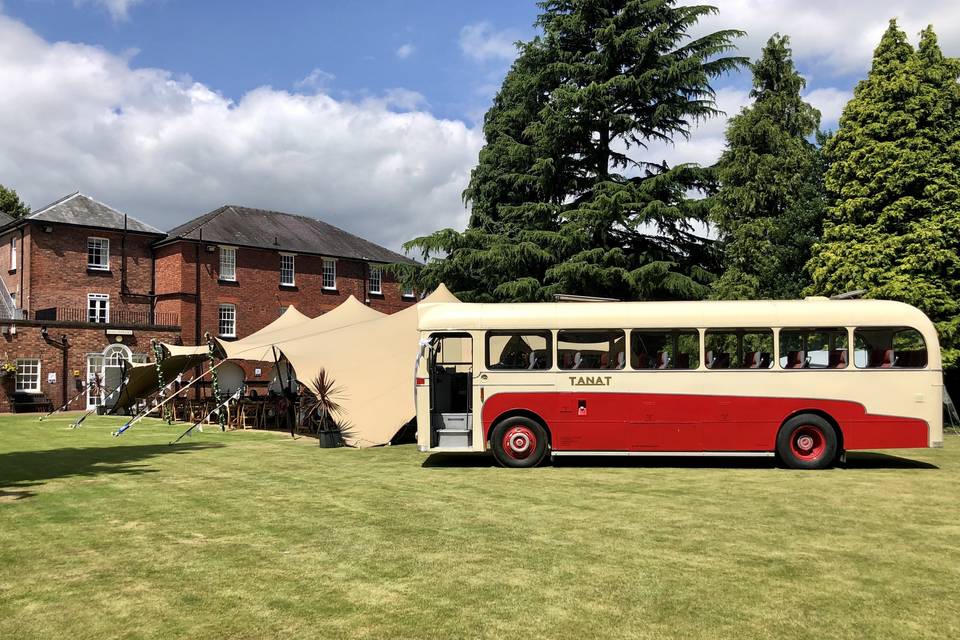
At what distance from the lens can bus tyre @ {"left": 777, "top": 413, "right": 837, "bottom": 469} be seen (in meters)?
12.7

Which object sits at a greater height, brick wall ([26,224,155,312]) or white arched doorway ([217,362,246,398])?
brick wall ([26,224,155,312])

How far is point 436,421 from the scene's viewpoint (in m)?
13.5

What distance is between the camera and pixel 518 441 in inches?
521

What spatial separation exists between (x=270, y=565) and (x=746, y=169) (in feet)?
89.7

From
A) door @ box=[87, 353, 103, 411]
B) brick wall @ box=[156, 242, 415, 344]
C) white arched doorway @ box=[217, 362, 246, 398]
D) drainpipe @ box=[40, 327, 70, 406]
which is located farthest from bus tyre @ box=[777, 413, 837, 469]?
brick wall @ box=[156, 242, 415, 344]

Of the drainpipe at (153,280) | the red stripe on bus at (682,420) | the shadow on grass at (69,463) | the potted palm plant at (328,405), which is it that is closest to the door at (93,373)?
the drainpipe at (153,280)

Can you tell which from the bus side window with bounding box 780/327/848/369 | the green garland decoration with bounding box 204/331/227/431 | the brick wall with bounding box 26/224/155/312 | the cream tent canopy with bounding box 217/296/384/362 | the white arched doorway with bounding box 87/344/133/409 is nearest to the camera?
the bus side window with bounding box 780/327/848/369

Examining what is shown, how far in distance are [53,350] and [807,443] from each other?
31974 millimetres

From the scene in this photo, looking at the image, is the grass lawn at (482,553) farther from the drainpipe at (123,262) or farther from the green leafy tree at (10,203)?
the green leafy tree at (10,203)

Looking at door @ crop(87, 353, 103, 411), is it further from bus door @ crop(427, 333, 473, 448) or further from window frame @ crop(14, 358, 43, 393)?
bus door @ crop(427, 333, 473, 448)

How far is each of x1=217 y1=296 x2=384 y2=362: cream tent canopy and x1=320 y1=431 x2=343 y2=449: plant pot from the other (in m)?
3.97

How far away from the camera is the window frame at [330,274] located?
1780 inches

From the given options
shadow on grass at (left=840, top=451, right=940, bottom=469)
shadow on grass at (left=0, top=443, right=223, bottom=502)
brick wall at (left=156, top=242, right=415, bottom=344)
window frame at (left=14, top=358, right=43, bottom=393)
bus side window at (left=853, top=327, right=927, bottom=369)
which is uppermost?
brick wall at (left=156, top=242, right=415, bottom=344)

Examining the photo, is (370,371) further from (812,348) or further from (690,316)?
(812,348)
